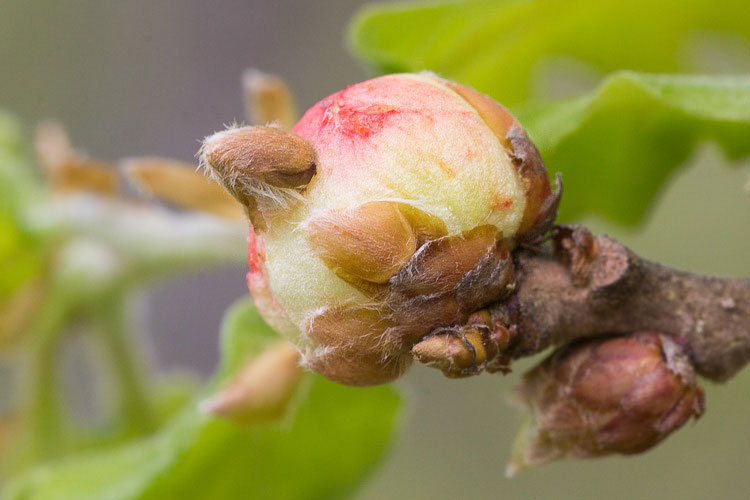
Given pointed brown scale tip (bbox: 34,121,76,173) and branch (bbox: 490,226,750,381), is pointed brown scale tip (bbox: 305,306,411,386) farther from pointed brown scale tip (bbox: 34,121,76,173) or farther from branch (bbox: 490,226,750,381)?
pointed brown scale tip (bbox: 34,121,76,173)

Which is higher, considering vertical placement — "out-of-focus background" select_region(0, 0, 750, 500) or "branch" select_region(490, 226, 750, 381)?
"branch" select_region(490, 226, 750, 381)

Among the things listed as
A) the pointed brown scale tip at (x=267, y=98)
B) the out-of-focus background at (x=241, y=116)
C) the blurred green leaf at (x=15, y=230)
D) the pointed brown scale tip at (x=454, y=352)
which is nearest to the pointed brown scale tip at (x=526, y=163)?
the pointed brown scale tip at (x=454, y=352)

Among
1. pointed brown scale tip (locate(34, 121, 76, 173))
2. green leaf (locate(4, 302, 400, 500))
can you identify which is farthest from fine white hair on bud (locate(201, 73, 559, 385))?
pointed brown scale tip (locate(34, 121, 76, 173))

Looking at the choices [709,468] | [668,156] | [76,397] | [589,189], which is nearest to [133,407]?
[589,189]

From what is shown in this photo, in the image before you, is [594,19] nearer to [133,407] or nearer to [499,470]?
[133,407]

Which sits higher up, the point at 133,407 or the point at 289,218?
the point at 289,218

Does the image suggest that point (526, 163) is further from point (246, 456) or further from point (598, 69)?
point (598, 69)

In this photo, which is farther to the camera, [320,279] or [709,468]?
[709,468]

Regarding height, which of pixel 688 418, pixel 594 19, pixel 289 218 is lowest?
pixel 688 418

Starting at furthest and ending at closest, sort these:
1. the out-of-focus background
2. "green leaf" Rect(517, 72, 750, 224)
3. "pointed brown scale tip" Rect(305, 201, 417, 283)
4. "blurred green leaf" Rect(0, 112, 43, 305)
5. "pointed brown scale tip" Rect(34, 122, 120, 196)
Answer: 1. the out-of-focus background
2. "pointed brown scale tip" Rect(34, 122, 120, 196)
3. "blurred green leaf" Rect(0, 112, 43, 305)
4. "green leaf" Rect(517, 72, 750, 224)
5. "pointed brown scale tip" Rect(305, 201, 417, 283)
